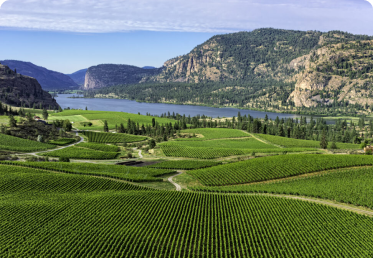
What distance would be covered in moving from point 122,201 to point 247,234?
24.4 meters

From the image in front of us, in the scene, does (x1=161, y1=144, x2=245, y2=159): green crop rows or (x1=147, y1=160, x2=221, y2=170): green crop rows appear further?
(x1=161, y1=144, x2=245, y2=159): green crop rows

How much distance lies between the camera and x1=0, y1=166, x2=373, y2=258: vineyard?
36.5 m

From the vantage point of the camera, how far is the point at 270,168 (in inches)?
2987

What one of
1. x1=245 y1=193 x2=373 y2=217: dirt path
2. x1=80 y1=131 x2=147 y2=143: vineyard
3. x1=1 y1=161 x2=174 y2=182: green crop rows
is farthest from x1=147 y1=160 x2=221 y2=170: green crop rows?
x1=80 y1=131 x2=147 y2=143: vineyard

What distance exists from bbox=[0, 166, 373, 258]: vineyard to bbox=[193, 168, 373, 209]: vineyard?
5496mm

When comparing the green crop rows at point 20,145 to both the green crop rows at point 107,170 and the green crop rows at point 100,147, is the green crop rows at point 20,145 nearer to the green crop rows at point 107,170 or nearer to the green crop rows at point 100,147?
the green crop rows at point 100,147

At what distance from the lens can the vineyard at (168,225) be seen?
3647cm

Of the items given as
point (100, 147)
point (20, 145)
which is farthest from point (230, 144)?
point (20, 145)

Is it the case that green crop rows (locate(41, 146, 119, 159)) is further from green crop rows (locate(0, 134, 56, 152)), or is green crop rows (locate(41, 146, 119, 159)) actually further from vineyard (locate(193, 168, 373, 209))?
vineyard (locate(193, 168, 373, 209))

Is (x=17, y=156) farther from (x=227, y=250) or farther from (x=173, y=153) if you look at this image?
(x=227, y=250)

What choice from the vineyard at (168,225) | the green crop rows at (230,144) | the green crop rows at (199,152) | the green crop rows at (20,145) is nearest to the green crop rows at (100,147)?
the green crop rows at (20,145)

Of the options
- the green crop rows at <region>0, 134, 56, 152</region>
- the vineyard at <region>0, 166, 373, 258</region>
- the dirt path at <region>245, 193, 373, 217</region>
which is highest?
the green crop rows at <region>0, 134, 56, 152</region>

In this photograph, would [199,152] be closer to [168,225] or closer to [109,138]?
[109,138]

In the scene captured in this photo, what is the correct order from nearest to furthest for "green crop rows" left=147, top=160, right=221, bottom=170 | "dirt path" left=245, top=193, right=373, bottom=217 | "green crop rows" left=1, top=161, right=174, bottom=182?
"dirt path" left=245, top=193, right=373, bottom=217 → "green crop rows" left=1, top=161, right=174, bottom=182 → "green crop rows" left=147, top=160, right=221, bottom=170
